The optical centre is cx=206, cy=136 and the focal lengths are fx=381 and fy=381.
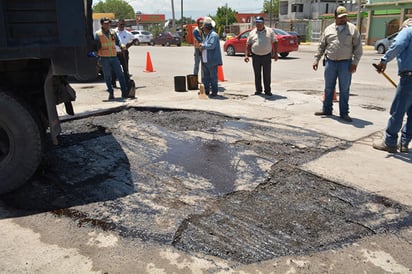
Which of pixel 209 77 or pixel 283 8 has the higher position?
pixel 283 8

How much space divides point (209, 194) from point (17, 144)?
1951 millimetres

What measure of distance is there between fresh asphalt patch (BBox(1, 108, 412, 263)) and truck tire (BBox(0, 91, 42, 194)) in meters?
0.19

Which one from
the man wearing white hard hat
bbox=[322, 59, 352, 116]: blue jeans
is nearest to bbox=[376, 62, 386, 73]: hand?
bbox=[322, 59, 352, 116]: blue jeans

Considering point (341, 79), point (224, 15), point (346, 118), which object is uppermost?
point (224, 15)

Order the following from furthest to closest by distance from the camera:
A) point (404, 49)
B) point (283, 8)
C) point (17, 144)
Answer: point (283, 8) → point (404, 49) → point (17, 144)

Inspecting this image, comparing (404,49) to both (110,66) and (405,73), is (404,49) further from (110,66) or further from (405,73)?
(110,66)

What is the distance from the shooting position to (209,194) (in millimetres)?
3836

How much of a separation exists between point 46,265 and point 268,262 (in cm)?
162

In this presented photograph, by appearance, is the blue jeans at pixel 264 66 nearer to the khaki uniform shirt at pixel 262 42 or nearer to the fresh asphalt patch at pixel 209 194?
the khaki uniform shirt at pixel 262 42

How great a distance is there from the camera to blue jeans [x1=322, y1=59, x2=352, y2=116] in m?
6.42

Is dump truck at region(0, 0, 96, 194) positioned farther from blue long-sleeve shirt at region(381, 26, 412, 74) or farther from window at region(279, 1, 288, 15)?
window at region(279, 1, 288, 15)

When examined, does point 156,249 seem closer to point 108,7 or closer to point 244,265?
point 244,265

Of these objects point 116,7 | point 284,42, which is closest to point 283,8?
point 284,42

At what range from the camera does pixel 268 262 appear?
280 cm
